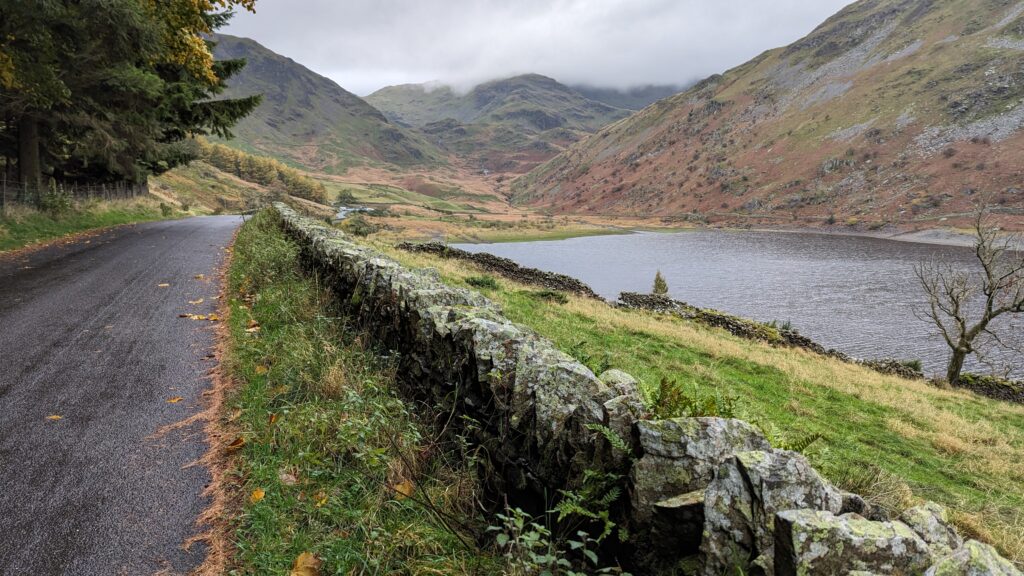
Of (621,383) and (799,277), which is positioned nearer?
(621,383)

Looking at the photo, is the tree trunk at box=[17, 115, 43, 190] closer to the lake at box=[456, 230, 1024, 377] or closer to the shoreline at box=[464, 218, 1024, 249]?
the lake at box=[456, 230, 1024, 377]

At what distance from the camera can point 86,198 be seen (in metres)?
24.6

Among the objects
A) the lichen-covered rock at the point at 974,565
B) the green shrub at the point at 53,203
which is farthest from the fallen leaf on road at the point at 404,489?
the green shrub at the point at 53,203

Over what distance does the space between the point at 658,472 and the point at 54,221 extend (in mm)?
23949

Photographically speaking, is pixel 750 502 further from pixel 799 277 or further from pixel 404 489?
pixel 799 277

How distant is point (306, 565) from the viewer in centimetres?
312

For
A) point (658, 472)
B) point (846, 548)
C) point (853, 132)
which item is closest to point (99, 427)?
point (658, 472)

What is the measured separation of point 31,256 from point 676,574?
17.5 metres

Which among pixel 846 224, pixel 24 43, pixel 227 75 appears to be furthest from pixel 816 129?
pixel 24 43

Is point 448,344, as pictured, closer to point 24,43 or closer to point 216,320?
point 216,320

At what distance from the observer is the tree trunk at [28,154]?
18.8m

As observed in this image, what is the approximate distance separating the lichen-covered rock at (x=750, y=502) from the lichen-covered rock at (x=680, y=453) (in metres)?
0.21

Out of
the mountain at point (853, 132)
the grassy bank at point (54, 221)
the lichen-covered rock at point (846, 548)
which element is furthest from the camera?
the mountain at point (853, 132)

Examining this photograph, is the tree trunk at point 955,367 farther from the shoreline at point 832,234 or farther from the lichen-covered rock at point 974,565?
the shoreline at point 832,234
